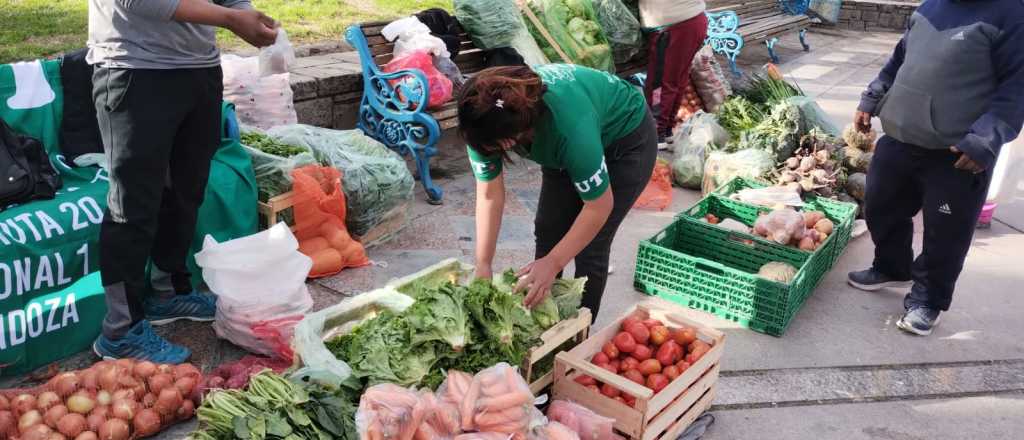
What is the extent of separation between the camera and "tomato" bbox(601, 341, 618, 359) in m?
3.20

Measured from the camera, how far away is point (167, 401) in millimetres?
2949

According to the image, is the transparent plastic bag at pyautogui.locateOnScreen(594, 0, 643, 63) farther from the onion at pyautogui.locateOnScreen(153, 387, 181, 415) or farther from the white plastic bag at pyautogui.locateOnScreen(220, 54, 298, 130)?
the onion at pyautogui.locateOnScreen(153, 387, 181, 415)

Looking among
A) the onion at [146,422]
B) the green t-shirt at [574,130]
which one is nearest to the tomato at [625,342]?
the green t-shirt at [574,130]

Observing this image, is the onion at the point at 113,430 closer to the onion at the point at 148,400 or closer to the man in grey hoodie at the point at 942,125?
the onion at the point at 148,400

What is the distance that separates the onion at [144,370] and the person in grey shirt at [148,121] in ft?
0.94

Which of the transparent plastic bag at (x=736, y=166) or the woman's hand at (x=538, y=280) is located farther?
the transparent plastic bag at (x=736, y=166)

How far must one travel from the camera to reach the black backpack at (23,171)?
3.49 m

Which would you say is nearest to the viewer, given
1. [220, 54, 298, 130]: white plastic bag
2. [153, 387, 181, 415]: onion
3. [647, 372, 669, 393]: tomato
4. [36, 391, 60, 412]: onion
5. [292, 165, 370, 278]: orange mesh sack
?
[36, 391, 60, 412]: onion

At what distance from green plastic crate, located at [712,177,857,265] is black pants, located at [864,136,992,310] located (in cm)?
28

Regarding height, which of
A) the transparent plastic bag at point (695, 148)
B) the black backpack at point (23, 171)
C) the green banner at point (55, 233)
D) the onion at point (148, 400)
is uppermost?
the black backpack at point (23, 171)

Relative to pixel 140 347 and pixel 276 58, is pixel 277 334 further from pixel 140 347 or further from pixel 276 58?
pixel 276 58

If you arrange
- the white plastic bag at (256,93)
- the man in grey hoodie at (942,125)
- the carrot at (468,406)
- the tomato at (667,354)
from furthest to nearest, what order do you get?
the white plastic bag at (256,93)
the man in grey hoodie at (942,125)
the tomato at (667,354)
the carrot at (468,406)

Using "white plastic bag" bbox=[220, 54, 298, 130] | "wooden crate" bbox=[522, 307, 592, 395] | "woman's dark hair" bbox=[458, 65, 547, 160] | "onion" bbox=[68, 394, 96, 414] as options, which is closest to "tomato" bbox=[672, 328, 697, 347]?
"wooden crate" bbox=[522, 307, 592, 395]

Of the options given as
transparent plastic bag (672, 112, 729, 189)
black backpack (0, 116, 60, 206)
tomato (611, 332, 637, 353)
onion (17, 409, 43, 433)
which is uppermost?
black backpack (0, 116, 60, 206)
